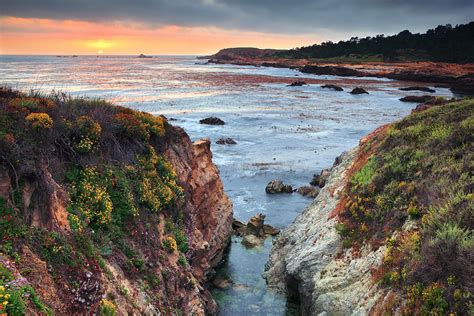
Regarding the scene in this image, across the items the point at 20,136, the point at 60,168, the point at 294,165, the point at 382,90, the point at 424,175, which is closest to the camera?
the point at 20,136

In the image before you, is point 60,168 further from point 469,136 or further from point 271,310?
point 469,136

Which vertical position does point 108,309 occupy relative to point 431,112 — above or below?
below

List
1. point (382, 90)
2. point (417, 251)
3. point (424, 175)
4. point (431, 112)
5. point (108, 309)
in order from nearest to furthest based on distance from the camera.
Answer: point (108, 309) → point (417, 251) → point (424, 175) → point (431, 112) → point (382, 90)

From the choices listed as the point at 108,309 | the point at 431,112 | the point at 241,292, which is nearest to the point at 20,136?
the point at 108,309

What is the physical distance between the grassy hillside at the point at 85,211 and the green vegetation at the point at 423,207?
6.54 metres

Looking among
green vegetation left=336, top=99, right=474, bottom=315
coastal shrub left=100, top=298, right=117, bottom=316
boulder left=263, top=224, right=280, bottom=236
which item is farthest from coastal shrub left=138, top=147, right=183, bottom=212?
boulder left=263, top=224, right=280, bottom=236

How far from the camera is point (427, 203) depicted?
476 inches

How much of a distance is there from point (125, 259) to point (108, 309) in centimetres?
249

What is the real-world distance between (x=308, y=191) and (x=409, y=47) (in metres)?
143

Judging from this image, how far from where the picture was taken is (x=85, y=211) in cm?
1156

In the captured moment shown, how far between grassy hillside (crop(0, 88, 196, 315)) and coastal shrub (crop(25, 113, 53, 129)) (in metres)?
0.03

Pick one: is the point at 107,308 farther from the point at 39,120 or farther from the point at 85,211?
the point at 39,120

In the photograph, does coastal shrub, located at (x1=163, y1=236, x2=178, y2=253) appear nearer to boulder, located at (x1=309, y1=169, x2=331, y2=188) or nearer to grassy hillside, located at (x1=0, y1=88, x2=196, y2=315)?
grassy hillside, located at (x1=0, y1=88, x2=196, y2=315)

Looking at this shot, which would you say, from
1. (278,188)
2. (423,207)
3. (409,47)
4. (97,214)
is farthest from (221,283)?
(409,47)
